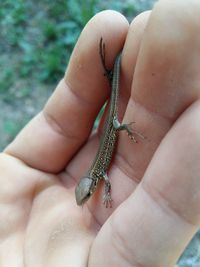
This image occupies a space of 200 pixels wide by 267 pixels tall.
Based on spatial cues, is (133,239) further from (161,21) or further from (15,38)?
(15,38)

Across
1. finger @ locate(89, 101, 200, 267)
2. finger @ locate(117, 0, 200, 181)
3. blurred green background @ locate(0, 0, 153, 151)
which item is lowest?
blurred green background @ locate(0, 0, 153, 151)

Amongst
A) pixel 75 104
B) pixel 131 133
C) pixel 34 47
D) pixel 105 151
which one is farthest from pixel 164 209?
pixel 34 47

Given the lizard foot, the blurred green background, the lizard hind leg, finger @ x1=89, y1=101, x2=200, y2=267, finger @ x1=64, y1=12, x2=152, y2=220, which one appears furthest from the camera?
the blurred green background

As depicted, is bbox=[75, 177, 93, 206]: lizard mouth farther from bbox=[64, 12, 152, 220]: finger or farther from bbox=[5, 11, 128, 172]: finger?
bbox=[5, 11, 128, 172]: finger

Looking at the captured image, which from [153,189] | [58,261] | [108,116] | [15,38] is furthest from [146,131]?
[15,38]

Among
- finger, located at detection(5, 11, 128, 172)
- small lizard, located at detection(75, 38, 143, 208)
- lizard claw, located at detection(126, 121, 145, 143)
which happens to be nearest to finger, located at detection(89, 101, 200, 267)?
lizard claw, located at detection(126, 121, 145, 143)

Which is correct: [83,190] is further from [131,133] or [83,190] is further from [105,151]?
[131,133]
